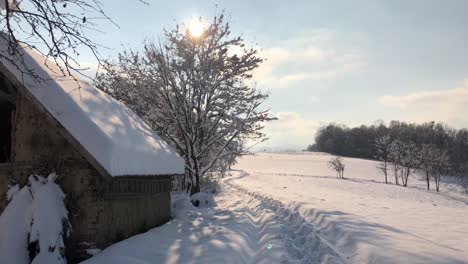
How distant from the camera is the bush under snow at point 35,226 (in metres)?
6.84

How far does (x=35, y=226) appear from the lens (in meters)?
6.98

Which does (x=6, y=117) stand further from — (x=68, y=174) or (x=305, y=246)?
(x=305, y=246)

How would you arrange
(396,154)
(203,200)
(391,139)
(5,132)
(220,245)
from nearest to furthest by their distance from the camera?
1. (220,245)
2. (5,132)
3. (203,200)
4. (396,154)
5. (391,139)

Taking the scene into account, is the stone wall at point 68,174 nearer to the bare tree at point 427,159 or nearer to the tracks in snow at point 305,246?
the tracks in snow at point 305,246

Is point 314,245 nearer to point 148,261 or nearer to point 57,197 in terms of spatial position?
point 148,261

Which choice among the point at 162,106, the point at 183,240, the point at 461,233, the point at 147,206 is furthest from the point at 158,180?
the point at 461,233

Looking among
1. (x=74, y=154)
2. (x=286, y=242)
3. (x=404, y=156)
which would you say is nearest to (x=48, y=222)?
(x=74, y=154)

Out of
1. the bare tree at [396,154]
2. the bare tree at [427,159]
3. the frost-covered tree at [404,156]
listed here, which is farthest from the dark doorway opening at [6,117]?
the bare tree at [396,154]

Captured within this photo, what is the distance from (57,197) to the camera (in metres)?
7.58

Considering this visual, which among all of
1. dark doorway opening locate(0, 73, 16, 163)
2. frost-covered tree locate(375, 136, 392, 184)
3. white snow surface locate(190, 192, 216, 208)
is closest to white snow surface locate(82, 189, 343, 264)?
white snow surface locate(190, 192, 216, 208)

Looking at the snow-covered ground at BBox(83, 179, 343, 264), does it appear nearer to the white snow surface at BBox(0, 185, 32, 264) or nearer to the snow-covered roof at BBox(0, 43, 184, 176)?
the white snow surface at BBox(0, 185, 32, 264)

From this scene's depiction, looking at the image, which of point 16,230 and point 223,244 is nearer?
point 16,230

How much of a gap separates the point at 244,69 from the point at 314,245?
1296 centimetres

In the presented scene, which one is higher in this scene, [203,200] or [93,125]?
[93,125]
